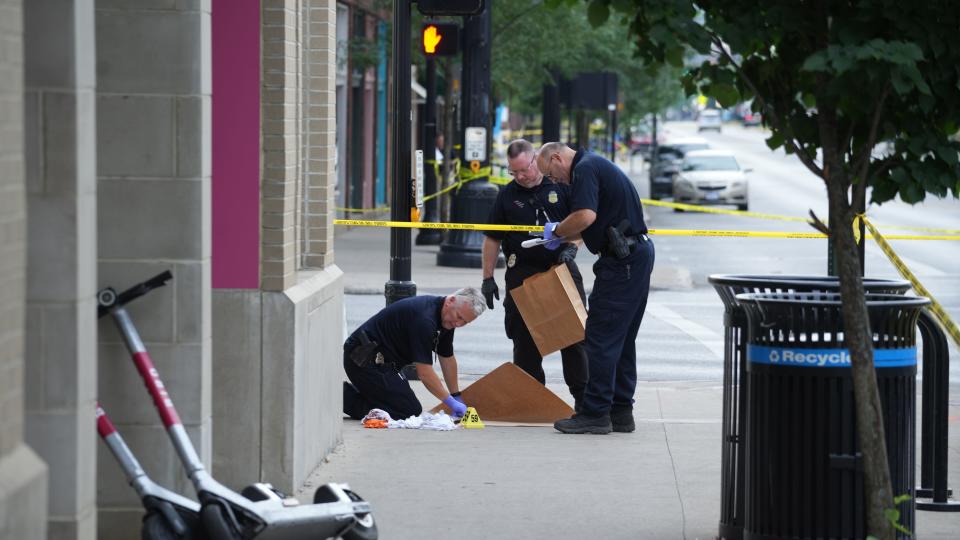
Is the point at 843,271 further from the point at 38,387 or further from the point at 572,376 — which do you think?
the point at 572,376

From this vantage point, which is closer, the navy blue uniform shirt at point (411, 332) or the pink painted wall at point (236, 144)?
the pink painted wall at point (236, 144)

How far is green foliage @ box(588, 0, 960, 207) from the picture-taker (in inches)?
201

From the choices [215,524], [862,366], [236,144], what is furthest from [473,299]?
[862,366]

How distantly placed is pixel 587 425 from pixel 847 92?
495 centimetres

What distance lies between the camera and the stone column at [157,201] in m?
6.02

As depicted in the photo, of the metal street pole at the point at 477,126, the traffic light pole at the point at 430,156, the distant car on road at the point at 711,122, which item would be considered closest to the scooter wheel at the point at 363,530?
the metal street pole at the point at 477,126

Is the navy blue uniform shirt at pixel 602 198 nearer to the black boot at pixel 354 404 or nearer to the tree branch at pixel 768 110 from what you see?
the black boot at pixel 354 404

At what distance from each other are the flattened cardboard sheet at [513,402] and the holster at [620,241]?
1.10 meters

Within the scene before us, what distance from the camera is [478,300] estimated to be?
31.0 feet

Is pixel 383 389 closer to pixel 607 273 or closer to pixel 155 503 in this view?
pixel 607 273

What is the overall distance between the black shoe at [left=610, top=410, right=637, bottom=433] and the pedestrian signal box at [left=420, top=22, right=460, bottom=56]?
20.2 ft

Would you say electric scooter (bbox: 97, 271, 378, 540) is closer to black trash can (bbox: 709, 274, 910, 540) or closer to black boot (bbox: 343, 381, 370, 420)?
black trash can (bbox: 709, 274, 910, 540)

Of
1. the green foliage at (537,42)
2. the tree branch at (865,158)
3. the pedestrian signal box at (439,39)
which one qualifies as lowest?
the tree branch at (865,158)

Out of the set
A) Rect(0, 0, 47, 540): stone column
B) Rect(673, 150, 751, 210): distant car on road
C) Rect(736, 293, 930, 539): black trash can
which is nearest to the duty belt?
Rect(736, 293, 930, 539): black trash can
